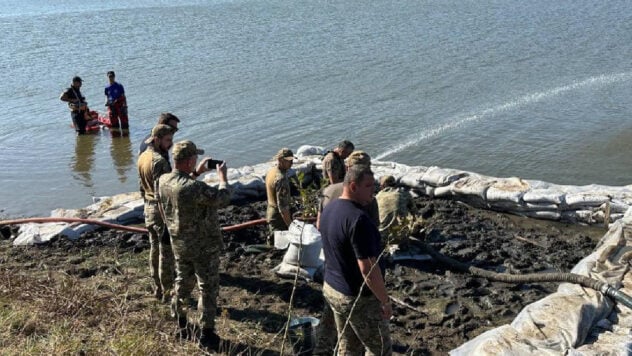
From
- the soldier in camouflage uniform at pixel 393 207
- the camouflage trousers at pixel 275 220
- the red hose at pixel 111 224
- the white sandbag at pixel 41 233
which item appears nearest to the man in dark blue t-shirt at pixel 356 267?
the soldier in camouflage uniform at pixel 393 207

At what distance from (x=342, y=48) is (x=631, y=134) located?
35.2 ft

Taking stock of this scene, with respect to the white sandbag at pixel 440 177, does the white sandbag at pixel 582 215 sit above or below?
below

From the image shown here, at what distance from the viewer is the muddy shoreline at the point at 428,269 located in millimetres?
5810

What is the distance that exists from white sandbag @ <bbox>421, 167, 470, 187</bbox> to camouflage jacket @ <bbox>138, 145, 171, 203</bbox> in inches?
166

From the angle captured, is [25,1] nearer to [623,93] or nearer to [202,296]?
[623,93]

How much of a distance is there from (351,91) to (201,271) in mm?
11651

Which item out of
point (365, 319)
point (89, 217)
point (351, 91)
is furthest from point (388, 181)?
point (351, 91)

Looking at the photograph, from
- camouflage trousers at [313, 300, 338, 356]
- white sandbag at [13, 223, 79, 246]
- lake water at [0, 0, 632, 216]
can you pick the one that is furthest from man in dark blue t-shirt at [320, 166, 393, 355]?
lake water at [0, 0, 632, 216]

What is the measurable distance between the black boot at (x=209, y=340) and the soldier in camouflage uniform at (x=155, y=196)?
2.41 feet

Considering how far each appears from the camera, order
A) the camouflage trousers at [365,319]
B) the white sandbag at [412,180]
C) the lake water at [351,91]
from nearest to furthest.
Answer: the camouflage trousers at [365,319], the white sandbag at [412,180], the lake water at [351,91]

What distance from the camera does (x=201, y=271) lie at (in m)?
5.25

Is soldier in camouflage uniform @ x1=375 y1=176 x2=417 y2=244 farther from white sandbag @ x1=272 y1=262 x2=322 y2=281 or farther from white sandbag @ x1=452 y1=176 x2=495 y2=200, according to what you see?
white sandbag @ x1=452 y1=176 x2=495 y2=200

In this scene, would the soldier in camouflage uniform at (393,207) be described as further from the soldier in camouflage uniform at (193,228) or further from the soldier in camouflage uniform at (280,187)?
the soldier in camouflage uniform at (193,228)

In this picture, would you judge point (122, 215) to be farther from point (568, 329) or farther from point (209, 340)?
point (568, 329)
